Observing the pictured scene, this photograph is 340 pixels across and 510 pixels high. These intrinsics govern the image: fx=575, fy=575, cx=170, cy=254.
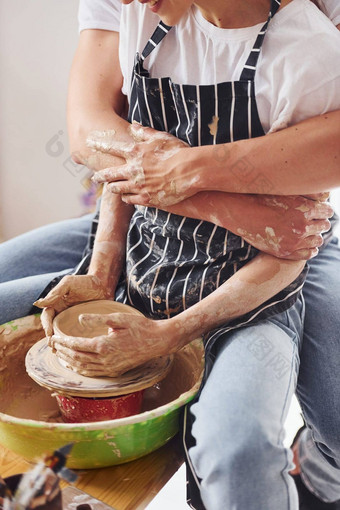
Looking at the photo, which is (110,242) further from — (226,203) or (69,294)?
(226,203)

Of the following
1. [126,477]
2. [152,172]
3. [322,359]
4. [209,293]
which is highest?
[152,172]

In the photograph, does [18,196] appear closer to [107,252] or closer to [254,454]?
[107,252]

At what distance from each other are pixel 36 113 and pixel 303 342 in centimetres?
176

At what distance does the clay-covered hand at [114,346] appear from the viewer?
1052 mm

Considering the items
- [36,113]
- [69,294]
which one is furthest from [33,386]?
[36,113]

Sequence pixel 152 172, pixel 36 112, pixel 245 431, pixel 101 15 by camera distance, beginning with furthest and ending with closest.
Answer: pixel 36 112 < pixel 101 15 < pixel 152 172 < pixel 245 431

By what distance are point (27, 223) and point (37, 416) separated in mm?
1680

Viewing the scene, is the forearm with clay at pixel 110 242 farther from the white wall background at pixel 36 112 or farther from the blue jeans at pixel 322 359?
the white wall background at pixel 36 112

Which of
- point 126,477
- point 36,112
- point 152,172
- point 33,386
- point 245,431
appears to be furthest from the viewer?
point 36,112

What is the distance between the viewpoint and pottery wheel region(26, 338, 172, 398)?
1055mm

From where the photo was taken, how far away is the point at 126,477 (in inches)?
42.1

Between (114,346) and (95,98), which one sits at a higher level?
(95,98)

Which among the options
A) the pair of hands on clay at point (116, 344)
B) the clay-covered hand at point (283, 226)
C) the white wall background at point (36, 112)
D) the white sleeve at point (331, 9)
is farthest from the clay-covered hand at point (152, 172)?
the white wall background at point (36, 112)

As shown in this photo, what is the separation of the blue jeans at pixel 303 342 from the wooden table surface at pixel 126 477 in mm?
135
